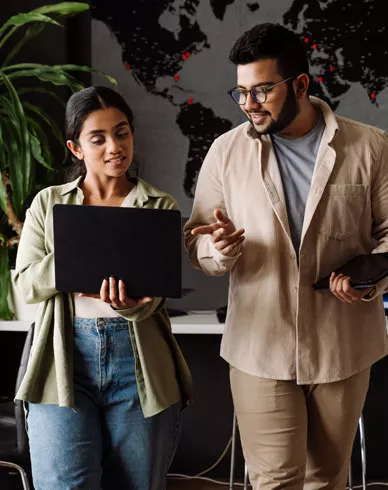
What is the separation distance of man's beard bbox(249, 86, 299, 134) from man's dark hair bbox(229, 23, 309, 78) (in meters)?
0.06

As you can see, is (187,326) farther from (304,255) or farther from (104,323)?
(104,323)

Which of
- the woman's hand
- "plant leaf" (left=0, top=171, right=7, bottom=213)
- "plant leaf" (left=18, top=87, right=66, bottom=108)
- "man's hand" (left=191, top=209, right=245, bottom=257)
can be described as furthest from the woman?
"plant leaf" (left=18, top=87, right=66, bottom=108)

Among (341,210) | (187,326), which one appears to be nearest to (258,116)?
(341,210)

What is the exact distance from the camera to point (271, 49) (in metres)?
2.03

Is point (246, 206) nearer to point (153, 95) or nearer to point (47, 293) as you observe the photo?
point (47, 293)

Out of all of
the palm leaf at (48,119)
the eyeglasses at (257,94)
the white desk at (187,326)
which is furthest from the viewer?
the palm leaf at (48,119)

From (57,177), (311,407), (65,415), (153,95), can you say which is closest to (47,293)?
(65,415)

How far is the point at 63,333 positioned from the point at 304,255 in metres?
0.67

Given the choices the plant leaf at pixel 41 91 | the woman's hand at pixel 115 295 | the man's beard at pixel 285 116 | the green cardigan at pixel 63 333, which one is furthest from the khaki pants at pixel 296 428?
the plant leaf at pixel 41 91

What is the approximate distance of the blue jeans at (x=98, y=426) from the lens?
1.78 meters

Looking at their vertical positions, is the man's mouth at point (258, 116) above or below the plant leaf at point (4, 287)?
above

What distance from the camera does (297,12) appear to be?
10.8 ft

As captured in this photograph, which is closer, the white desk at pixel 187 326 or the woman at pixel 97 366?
the woman at pixel 97 366

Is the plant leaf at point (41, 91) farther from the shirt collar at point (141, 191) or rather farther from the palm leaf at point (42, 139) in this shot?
the shirt collar at point (141, 191)
